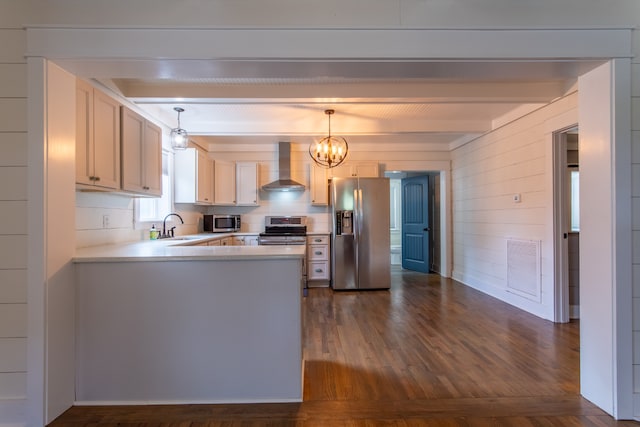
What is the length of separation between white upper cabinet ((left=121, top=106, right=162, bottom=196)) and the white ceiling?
37 cm

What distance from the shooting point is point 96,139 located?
7.34 feet

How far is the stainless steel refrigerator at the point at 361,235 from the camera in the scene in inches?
196

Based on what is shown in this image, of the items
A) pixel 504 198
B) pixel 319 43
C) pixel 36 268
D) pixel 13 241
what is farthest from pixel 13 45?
pixel 504 198

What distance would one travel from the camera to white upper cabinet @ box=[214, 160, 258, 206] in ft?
17.3

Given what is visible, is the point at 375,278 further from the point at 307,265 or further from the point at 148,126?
the point at 148,126

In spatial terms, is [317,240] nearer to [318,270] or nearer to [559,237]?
[318,270]

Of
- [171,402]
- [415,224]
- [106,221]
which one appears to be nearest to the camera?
[171,402]

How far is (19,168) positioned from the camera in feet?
5.76

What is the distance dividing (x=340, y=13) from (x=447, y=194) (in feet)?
15.2

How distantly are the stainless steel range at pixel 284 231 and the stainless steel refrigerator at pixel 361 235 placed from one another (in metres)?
0.61

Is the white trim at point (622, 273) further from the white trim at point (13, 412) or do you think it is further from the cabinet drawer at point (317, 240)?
the cabinet drawer at point (317, 240)

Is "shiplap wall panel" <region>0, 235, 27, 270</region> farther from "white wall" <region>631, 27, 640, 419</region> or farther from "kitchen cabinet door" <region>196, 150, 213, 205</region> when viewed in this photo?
"white wall" <region>631, 27, 640, 419</region>

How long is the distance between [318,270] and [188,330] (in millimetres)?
3305

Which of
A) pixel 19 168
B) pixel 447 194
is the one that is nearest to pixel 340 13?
pixel 19 168
